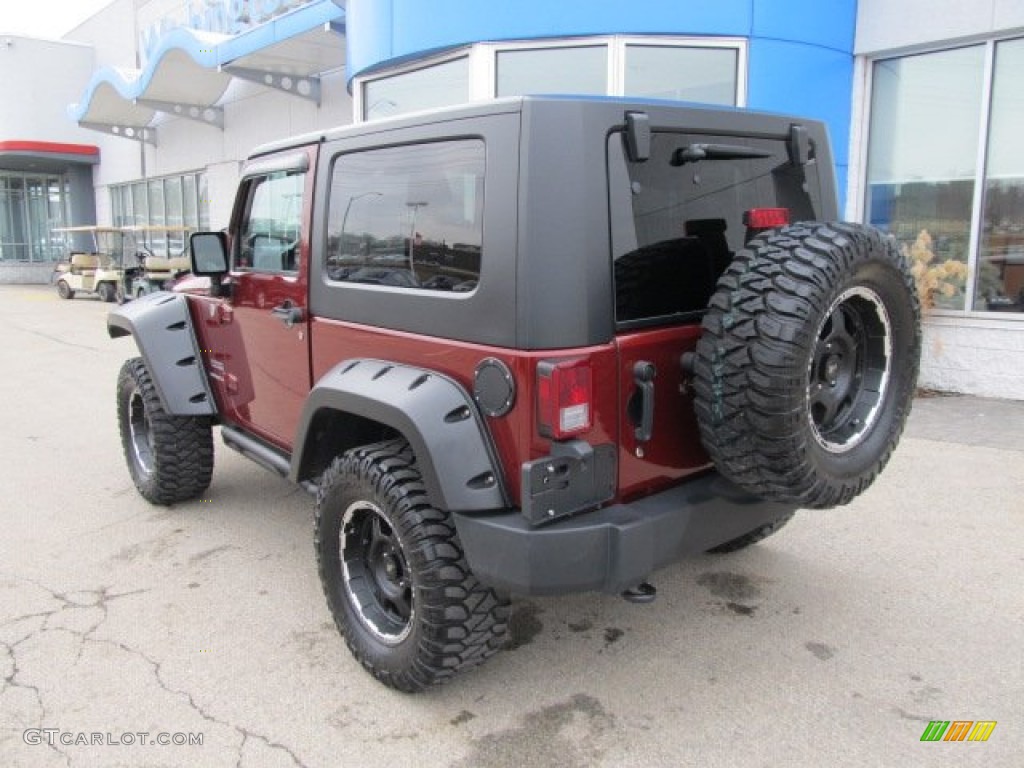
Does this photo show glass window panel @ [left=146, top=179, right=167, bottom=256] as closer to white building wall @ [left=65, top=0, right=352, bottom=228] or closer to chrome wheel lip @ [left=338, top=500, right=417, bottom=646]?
white building wall @ [left=65, top=0, right=352, bottom=228]

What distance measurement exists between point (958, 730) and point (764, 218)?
179 centimetres

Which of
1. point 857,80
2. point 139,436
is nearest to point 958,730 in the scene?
point 139,436

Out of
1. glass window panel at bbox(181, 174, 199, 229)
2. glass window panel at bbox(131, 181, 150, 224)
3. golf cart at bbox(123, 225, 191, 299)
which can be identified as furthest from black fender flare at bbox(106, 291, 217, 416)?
glass window panel at bbox(131, 181, 150, 224)

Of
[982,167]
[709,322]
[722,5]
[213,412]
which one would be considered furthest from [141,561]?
[982,167]

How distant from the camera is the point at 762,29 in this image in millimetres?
7785

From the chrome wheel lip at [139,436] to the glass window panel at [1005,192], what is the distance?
726 cm

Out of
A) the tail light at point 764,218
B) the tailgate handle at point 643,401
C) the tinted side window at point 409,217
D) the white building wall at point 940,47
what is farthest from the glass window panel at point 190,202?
the tailgate handle at point 643,401

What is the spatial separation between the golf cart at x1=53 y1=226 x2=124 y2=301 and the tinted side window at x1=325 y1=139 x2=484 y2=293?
56.7 feet

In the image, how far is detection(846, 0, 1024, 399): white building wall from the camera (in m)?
7.20

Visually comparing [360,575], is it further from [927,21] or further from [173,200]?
[173,200]

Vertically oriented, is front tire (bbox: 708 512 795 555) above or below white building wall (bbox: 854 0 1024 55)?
below

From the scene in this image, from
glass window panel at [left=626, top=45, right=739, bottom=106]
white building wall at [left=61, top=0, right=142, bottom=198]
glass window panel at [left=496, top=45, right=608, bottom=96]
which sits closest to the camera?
glass window panel at [left=626, top=45, right=739, bottom=106]

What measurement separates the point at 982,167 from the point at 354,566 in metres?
7.12

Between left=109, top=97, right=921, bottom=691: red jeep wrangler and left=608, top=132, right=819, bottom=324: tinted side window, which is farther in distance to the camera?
left=608, top=132, right=819, bottom=324: tinted side window
